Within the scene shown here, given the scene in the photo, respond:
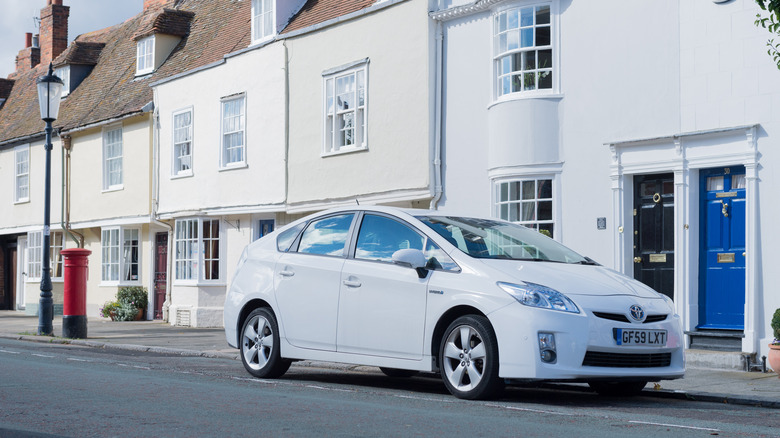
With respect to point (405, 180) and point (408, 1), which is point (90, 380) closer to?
point (405, 180)

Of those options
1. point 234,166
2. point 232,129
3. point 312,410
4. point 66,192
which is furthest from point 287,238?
point 66,192

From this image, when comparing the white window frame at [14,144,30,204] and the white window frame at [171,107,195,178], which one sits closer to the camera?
the white window frame at [171,107,195,178]

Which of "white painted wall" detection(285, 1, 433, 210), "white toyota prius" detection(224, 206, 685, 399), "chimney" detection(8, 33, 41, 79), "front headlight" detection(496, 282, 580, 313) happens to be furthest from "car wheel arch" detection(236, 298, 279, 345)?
"chimney" detection(8, 33, 41, 79)

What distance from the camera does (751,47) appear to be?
42.2ft

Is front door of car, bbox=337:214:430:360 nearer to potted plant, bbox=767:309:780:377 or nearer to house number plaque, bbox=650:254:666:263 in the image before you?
potted plant, bbox=767:309:780:377

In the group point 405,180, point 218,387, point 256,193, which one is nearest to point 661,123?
point 405,180

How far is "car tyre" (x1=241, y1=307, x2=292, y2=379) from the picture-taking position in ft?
33.3

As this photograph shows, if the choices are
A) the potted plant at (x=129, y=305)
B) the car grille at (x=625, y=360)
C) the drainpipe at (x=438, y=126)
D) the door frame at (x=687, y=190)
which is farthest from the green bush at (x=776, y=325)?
the potted plant at (x=129, y=305)

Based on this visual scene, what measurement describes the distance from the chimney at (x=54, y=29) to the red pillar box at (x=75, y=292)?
18575 millimetres

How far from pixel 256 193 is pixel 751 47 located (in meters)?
12.3

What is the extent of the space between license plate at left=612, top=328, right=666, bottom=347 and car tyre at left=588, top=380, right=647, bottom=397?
0.83 meters

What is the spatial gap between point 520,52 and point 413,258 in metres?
7.94

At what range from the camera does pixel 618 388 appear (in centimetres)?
930

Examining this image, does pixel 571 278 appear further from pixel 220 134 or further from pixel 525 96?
pixel 220 134
